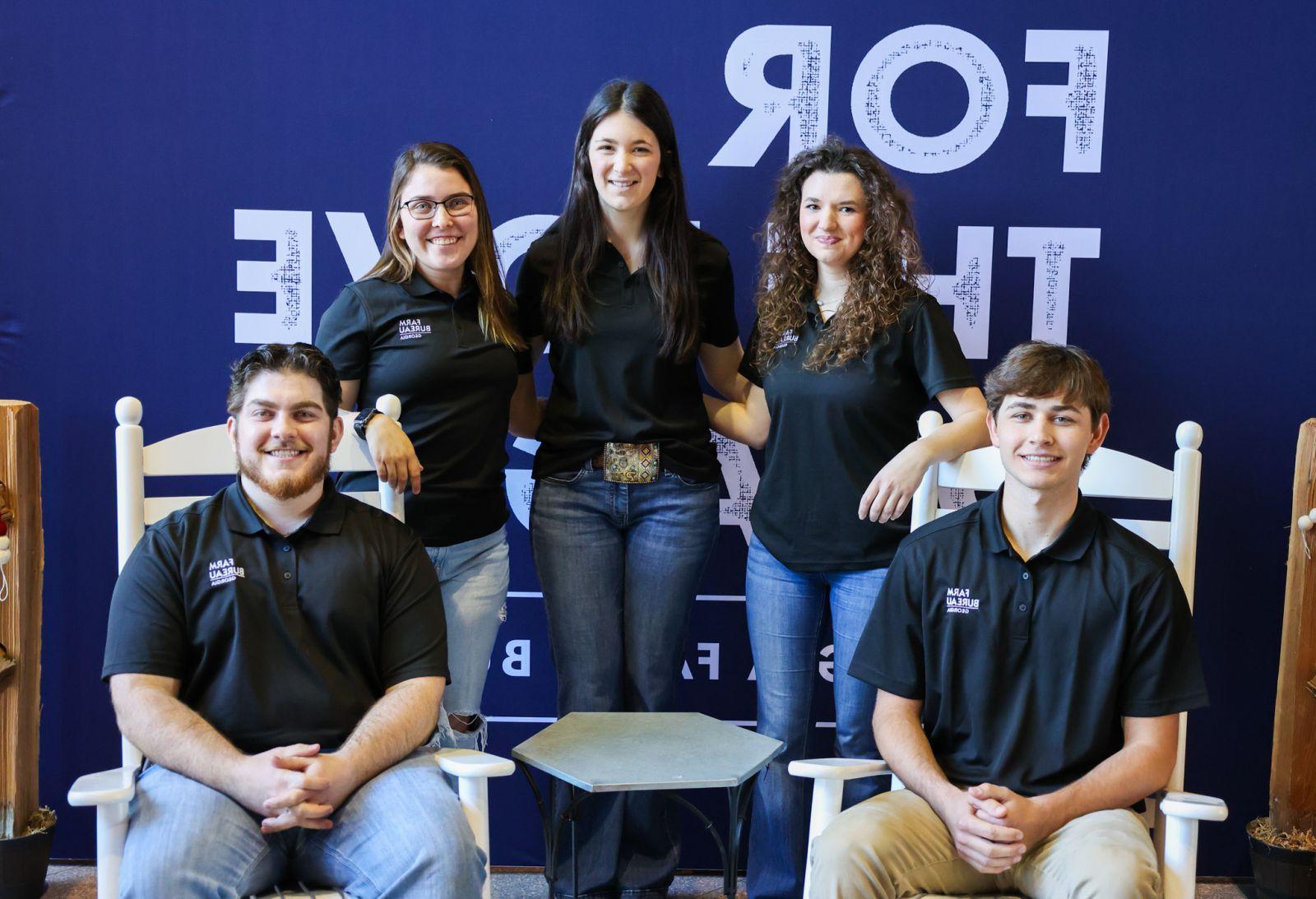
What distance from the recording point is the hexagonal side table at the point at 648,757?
1905 mm

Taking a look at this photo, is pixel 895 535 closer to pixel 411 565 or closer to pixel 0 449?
pixel 411 565

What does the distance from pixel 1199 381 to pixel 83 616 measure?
2749mm

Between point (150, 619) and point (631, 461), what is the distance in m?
0.93

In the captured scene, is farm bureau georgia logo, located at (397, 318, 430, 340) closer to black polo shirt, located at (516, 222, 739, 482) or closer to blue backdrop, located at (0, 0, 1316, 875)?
black polo shirt, located at (516, 222, 739, 482)

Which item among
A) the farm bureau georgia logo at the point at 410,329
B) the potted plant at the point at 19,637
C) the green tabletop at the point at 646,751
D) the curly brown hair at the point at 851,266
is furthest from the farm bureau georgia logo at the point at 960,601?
the potted plant at the point at 19,637

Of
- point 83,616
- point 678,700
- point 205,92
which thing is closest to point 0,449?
point 83,616

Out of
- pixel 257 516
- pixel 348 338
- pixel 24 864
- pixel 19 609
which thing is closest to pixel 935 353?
pixel 348 338

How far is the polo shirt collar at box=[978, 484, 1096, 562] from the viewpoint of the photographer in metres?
1.93

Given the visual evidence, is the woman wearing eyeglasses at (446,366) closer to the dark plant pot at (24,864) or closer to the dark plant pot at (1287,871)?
the dark plant pot at (24,864)

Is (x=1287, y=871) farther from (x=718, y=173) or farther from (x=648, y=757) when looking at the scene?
(x=718, y=173)

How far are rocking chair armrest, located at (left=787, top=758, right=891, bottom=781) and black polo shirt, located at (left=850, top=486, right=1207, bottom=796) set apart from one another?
0.44ft

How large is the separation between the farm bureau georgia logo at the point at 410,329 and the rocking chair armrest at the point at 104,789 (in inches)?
35.7

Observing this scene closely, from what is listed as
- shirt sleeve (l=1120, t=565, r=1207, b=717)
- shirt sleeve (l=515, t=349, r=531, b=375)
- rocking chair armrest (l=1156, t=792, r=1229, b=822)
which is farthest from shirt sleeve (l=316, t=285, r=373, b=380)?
rocking chair armrest (l=1156, t=792, r=1229, b=822)

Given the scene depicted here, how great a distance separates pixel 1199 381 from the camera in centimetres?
280
